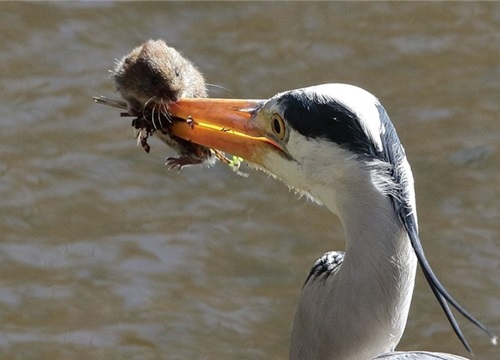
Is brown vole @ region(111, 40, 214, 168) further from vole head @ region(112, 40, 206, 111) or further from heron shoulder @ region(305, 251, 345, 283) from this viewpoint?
heron shoulder @ region(305, 251, 345, 283)

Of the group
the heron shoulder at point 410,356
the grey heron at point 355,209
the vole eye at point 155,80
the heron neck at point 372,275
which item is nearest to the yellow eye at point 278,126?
the grey heron at point 355,209

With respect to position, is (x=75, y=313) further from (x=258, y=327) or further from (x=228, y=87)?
(x=228, y=87)

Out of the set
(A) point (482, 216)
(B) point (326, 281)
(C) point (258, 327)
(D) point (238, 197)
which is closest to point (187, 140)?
(B) point (326, 281)

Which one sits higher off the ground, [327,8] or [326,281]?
[327,8]

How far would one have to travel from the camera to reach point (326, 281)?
168 inches

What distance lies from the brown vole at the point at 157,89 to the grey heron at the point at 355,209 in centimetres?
54

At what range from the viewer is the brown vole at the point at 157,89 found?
15.5 ft

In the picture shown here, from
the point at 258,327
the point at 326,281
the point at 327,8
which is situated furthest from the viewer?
the point at 327,8

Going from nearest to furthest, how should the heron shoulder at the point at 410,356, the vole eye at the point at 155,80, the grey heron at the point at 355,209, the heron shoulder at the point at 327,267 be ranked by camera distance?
the grey heron at the point at 355,209, the heron shoulder at the point at 410,356, the heron shoulder at the point at 327,267, the vole eye at the point at 155,80

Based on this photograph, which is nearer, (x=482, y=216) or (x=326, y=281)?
(x=326, y=281)

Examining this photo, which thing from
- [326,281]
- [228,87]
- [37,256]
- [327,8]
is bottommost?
[326,281]

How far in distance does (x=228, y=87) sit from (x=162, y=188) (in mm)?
908

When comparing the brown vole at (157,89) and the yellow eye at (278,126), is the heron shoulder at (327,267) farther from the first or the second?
the brown vole at (157,89)

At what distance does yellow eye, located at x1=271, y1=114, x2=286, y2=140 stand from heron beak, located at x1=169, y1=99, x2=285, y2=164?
4 cm
